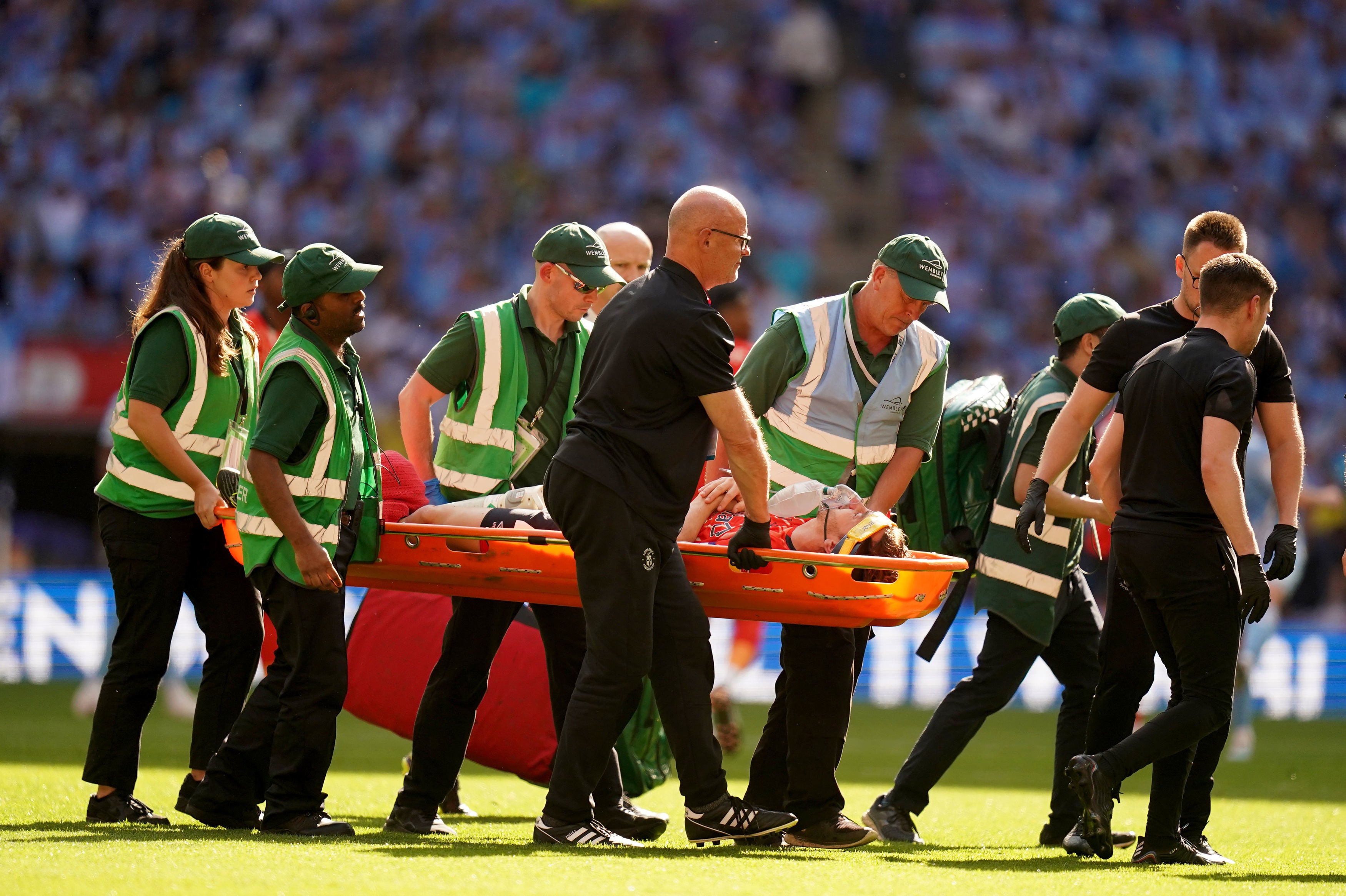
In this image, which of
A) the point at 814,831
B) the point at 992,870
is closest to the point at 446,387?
the point at 814,831

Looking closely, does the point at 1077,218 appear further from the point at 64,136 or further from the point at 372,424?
the point at 372,424

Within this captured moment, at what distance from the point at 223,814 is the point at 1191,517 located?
350cm

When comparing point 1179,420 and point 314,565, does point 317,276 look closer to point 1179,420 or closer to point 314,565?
point 314,565

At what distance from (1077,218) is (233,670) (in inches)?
616

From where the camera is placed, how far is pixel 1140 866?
5.94 m

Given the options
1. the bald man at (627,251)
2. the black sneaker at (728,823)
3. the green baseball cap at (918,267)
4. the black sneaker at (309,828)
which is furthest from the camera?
the bald man at (627,251)

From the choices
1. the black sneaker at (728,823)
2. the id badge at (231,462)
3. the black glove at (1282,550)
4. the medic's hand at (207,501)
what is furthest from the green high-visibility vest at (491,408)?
the black glove at (1282,550)

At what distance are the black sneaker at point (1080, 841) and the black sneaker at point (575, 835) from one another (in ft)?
5.25

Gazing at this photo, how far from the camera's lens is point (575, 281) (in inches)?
257

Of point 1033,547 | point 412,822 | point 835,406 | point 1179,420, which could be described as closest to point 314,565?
point 412,822

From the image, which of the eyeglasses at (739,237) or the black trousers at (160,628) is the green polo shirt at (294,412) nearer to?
the black trousers at (160,628)

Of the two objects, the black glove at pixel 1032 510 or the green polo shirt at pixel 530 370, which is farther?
the green polo shirt at pixel 530 370

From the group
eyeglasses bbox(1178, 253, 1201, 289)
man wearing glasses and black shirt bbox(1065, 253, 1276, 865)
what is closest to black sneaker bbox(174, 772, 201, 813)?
man wearing glasses and black shirt bbox(1065, 253, 1276, 865)

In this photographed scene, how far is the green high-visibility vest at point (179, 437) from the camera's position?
641 cm
